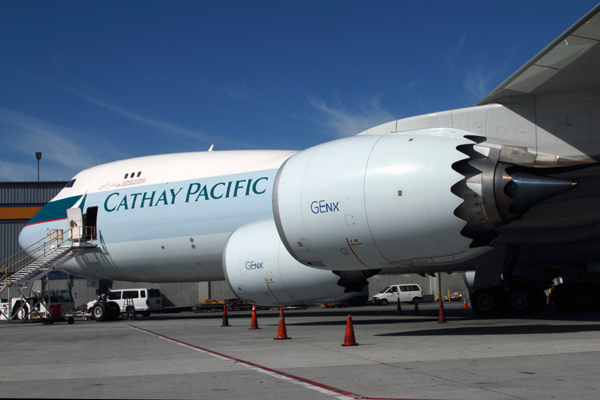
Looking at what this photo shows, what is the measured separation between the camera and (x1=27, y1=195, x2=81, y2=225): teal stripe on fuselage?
23594mm

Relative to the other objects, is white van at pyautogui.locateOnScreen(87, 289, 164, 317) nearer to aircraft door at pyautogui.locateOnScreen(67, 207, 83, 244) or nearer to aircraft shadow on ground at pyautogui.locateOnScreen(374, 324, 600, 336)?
aircraft door at pyautogui.locateOnScreen(67, 207, 83, 244)

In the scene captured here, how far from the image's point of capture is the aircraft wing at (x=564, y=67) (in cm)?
962

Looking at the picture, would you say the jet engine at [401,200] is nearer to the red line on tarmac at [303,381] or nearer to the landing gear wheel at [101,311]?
the red line on tarmac at [303,381]

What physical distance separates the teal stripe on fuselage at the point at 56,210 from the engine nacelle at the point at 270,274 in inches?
402

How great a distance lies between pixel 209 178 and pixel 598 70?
1332 cm

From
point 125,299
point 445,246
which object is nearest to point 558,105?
point 445,246

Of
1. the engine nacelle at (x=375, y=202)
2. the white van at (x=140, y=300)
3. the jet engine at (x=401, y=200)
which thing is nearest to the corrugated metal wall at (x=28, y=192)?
the white van at (x=140, y=300)

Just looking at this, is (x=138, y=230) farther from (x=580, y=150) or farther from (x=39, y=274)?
(x=580, y=150)

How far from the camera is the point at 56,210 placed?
24.2m

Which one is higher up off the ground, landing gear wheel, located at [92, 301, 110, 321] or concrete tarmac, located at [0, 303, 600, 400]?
concrete tarmac, located at [0, 303, 600, 400]

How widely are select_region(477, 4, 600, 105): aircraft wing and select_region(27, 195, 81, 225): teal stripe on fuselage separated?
17.9m

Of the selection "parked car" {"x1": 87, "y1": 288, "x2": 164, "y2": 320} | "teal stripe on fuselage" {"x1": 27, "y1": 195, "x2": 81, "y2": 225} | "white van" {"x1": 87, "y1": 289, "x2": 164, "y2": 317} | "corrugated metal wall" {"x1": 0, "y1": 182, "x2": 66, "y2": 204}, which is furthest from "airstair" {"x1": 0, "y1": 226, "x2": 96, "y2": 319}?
"corrugated metal wall" {"x1": 0, "y1": 182, "x2": 66, "y2": 204}

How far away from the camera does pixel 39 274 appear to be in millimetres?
24312

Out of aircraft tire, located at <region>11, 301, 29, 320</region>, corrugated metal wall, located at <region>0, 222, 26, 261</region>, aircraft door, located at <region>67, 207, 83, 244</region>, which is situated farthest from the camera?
corrugated metal wall, located at <region>0, 222, 26, 261</region>
